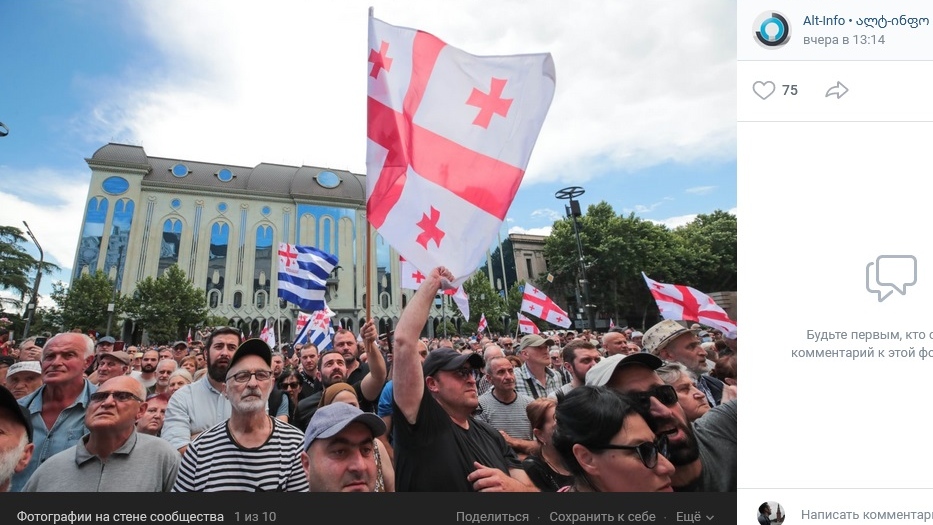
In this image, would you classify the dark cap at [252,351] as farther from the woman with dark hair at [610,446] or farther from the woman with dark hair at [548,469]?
the woman with dark hair at [610,446]

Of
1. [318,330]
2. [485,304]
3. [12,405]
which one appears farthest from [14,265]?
[485,304]

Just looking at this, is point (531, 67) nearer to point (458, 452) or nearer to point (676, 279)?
point (458, 452)

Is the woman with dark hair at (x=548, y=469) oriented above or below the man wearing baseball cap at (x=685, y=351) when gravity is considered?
below

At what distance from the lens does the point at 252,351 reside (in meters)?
2.91

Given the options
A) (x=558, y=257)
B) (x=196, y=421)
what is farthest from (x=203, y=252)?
(x=196, y=421)

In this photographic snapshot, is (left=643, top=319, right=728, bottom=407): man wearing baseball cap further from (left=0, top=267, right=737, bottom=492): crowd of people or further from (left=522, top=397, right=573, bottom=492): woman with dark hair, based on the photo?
(left=522, top=397, right=573, bottom=492): woman with dark hair

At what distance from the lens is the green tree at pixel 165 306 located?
40.2m

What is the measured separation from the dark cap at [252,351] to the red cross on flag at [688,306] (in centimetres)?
703

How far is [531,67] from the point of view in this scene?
3258 mm

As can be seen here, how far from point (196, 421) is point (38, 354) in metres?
4.49
